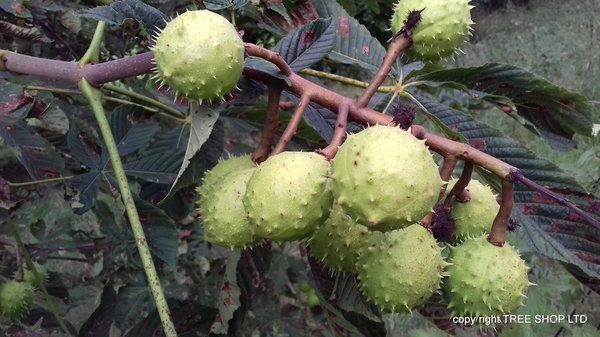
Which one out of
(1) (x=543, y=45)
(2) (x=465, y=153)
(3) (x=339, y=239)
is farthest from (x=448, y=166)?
(1) (x=543, y=45)

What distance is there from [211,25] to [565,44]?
6374 mm

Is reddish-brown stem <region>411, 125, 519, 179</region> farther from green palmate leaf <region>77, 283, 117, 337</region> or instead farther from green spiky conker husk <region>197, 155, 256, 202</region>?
green palmate leaf <region>77, 283, 117, 337</region>

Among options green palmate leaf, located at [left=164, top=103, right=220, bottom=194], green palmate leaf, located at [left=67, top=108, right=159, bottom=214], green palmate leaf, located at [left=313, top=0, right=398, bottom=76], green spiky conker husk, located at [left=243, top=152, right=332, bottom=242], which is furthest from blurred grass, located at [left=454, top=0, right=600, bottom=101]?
green spiky conker husk, located at [left=243, top=152, right=332, bottom=242]

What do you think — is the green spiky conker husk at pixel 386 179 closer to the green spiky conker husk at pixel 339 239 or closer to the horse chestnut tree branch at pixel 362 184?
the horse chestnut tree branch at pixel 362 184

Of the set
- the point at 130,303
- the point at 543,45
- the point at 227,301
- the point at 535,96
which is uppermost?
the point at 535,96

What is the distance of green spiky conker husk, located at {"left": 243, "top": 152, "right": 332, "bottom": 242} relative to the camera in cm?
107

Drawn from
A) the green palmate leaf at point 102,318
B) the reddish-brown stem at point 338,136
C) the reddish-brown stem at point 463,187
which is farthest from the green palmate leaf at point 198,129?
the green palmate leaf at point 102,318

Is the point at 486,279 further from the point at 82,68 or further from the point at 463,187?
the point at 82,68

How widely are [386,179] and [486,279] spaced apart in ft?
1.22

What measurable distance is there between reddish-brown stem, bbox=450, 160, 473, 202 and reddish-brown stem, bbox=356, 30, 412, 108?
0.77 feet

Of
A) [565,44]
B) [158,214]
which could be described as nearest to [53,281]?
[158,214]

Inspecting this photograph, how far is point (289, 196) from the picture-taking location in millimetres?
1065

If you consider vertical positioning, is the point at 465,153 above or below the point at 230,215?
above

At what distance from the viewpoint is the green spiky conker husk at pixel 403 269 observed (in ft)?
3.94
